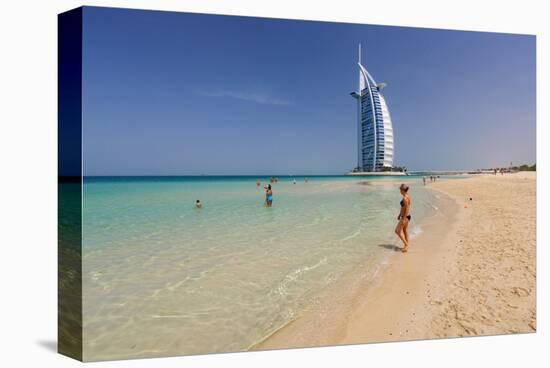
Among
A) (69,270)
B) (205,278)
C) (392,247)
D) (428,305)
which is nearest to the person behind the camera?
(69,270)

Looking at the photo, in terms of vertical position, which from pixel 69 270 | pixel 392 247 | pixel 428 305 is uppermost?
pixel 69 270

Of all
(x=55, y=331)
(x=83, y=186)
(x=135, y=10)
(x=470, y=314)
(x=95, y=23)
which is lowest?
(x=55, y=331)

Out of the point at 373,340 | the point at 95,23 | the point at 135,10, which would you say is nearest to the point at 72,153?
the point at 95,23

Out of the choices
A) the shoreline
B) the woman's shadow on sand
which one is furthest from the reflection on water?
the woman's shadow on sand

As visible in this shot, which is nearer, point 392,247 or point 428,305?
point 428,305

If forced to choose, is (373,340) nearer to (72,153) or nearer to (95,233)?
(72,153)

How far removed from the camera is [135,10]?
13.5ft

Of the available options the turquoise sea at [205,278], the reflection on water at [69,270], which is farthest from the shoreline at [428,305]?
the reflection on water at [69,270]

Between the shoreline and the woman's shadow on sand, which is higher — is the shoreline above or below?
below

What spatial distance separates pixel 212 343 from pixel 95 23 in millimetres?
4272

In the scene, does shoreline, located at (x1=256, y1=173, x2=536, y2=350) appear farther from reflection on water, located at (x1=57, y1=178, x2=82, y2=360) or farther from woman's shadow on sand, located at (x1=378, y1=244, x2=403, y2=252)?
reflection on water, located at (x1=57, y1=178, x2=82, y2=360)

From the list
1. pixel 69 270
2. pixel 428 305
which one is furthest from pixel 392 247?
pixel 69 270

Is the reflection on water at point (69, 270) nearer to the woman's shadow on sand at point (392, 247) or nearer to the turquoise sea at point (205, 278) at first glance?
the turquoise sea at point (205, 278)

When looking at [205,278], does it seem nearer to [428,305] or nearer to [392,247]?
[428,305]
